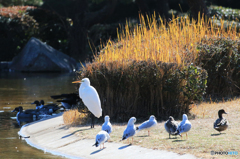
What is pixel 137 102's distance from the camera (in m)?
9.73

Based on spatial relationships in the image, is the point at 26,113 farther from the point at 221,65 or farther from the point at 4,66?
the point at 4,66

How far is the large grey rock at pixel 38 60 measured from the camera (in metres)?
27.0

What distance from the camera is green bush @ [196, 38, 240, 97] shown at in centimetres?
1211

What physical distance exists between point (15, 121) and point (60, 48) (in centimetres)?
2166

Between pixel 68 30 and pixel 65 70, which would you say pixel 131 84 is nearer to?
pixel 65 70

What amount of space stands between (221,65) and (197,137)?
18.7 ft

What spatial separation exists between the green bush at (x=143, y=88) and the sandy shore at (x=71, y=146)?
1502mm

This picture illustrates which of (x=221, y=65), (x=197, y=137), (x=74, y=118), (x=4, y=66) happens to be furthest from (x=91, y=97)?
(x=4, y=66)

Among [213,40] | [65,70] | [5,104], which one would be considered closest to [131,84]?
[213,40]

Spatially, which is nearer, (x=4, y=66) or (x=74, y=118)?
(x=74, y=118)

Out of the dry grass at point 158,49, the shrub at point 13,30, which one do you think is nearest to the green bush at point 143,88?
the dry grass at point 158,49

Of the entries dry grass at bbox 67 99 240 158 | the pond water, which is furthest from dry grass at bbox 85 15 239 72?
dry grass at bbox 67 99 240 158

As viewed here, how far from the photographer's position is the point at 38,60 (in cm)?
2719

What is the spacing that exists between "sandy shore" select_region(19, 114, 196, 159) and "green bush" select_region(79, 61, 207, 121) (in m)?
1.50
